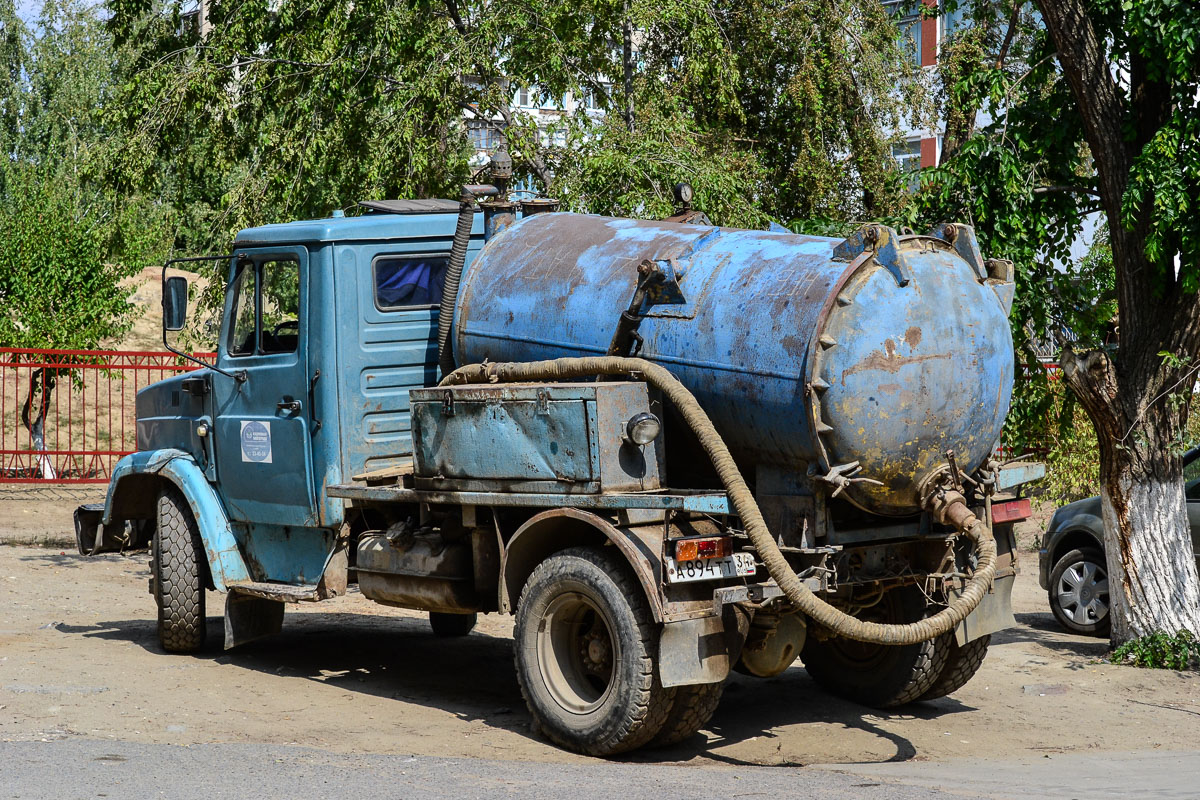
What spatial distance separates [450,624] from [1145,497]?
16.3 feet

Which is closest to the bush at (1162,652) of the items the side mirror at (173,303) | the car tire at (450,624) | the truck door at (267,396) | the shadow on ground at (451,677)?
the shadow on ground at (451,677)

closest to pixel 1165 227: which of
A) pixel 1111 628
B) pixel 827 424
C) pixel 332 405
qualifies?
pixel 1111 628

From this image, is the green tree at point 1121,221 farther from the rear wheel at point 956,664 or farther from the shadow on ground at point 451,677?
the rear wheel at point 956,664

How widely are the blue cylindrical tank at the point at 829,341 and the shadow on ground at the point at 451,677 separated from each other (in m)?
1.61

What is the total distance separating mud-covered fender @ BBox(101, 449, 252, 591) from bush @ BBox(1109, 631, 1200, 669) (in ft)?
18.9

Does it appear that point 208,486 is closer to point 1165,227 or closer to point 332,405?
point 332,405

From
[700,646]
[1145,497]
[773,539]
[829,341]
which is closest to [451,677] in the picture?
[700,646]

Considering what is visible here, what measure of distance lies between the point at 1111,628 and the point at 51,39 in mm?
32345

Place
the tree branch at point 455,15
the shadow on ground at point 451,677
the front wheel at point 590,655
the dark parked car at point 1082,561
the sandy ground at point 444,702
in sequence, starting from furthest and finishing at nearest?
the tree branch at point 455,15 → the dark parked car at point 1082,561 → the shadow on ground at point 451,677 → the sandy ground at point 444,702 → the front wheel at point 590,655

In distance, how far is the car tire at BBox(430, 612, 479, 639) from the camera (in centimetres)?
985

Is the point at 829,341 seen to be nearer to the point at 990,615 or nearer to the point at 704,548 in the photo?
the point at 704,548

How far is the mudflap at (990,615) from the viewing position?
6.86 meters

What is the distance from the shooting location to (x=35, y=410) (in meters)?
19.8

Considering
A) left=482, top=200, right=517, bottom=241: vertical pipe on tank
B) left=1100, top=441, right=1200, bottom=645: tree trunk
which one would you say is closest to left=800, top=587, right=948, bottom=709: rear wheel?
left=1100, top=441, right=1200, bottom=645: tree trunk
